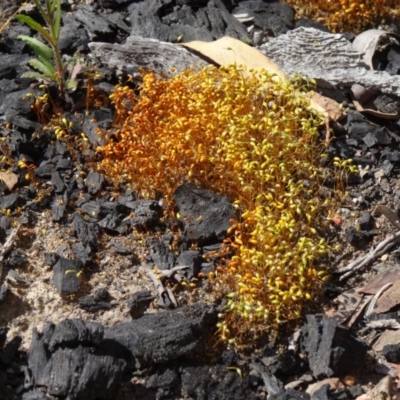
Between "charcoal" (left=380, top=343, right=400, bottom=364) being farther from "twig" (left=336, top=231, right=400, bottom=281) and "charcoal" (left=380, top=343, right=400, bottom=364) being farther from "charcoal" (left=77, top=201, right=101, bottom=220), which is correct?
"charcoal" (left=77, top=201, right=101, bottom=220)

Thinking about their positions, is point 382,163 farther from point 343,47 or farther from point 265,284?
point 265,284

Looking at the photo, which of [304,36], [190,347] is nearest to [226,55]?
[304,36]

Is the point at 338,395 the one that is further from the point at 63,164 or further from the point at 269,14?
the point at 269,14

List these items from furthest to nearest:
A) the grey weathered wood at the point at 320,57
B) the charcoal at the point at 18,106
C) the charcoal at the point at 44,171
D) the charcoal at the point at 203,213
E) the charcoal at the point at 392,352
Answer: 1. the grey weathered wood at the point at 320,57
2. the charcoal at the point at 18,106
3. the charcoal at the point at 44,171
4. the charcoal at the point at 203,213
5. the charcoal at the point at 392,352

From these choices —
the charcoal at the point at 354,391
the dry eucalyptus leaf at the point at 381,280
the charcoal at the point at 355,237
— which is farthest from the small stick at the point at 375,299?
the charcoal at the point at 354,391

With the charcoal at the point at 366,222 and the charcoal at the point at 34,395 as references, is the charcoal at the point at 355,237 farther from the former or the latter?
the charcoal at the point at 34,395

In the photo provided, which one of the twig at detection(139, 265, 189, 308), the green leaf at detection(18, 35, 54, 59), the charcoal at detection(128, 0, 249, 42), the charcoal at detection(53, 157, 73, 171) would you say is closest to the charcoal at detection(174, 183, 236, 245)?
the twig at detection(139, 265, 189, 308)
